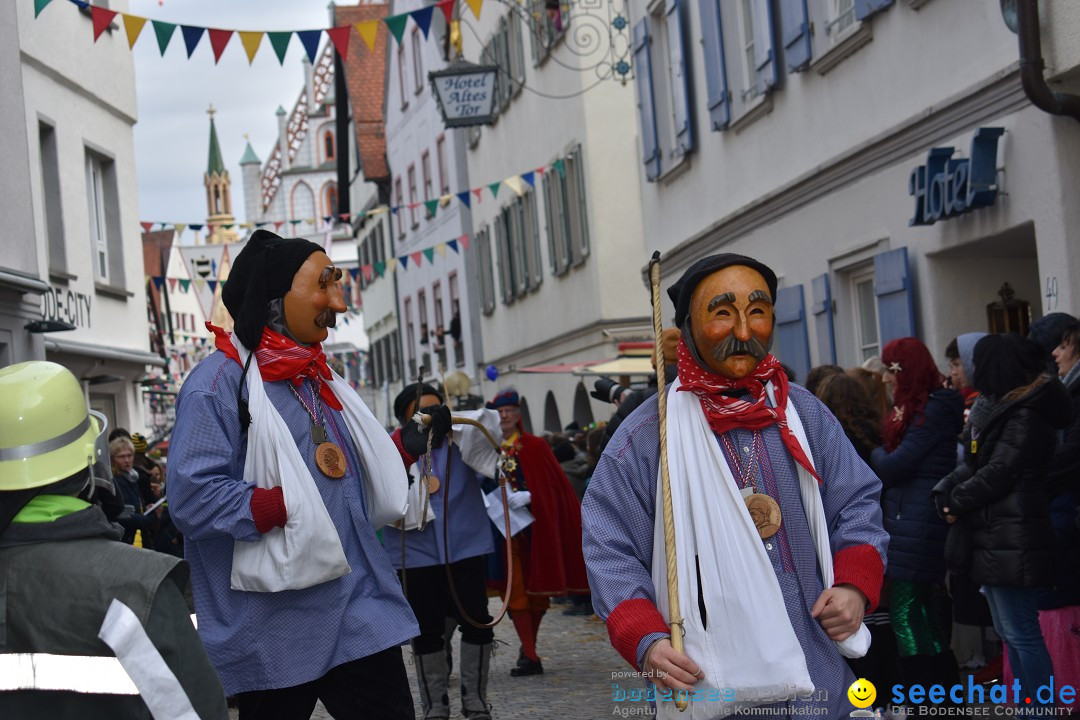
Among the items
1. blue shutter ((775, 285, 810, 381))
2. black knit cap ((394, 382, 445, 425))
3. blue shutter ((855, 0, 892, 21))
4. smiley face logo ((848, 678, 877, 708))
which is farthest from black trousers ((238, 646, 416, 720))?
blue shutter ((775, 285, 810, 381))

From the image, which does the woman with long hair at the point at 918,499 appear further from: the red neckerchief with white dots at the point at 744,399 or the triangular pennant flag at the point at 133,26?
the triangular pennant flag at the point at 133,26

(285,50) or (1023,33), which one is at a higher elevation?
(285,50)

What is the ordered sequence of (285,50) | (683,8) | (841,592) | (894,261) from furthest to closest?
(683,8) → (285,50) → (894,261) → (841,592)

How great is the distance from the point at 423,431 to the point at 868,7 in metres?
6.66

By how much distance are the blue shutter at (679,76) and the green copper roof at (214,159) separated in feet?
371

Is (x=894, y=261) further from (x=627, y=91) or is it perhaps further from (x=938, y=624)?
(x=627, y=91)

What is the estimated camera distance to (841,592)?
393cm

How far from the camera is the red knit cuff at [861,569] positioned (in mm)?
3963

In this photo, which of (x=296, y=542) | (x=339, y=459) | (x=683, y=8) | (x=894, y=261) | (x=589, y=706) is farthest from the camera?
(x=683, y=8)

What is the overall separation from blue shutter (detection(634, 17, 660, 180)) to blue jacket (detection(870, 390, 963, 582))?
11518 millimetres

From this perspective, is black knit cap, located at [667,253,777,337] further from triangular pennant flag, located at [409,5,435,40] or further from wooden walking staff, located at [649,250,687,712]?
triangular pennant flag, located at [409,5,435,40]

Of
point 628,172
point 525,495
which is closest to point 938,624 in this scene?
point 525,495

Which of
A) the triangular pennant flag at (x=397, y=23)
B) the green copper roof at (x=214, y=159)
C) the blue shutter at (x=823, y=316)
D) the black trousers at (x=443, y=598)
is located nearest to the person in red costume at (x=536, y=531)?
the black trousers at (x=443, y=598)

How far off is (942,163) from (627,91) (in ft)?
45.5
